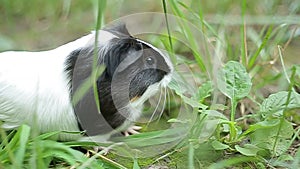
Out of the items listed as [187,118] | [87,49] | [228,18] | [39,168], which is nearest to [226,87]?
[187,118]

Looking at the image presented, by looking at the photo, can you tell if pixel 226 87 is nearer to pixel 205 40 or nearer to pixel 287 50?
pixel 205 40

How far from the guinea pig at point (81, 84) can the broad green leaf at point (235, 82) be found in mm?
193

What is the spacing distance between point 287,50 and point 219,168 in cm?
87

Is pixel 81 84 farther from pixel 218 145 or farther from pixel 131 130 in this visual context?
pixel 218 145

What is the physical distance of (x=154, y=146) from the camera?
1337 millimetres

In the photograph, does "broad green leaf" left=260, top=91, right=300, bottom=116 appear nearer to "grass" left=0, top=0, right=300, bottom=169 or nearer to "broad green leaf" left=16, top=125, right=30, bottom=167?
"grass" left=0, top=0, right=300, bottom=169

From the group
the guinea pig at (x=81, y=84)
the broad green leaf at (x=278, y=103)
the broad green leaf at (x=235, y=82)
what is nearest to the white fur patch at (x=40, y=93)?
the guinea pig at (x=81, y=84)

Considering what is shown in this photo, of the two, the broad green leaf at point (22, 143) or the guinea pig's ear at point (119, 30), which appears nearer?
the broad green leaf at point (22, 143)

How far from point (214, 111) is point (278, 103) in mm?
180

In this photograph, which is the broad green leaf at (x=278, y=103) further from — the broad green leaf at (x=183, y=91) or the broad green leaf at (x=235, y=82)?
the broad green leaf at (x=183, y=91)

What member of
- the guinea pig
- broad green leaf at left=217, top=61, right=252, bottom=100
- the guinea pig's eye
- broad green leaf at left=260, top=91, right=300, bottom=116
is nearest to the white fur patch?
the guinea pig

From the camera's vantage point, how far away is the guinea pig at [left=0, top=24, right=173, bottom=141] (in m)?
1.25

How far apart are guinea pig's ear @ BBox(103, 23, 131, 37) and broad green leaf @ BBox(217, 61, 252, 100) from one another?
30 cm

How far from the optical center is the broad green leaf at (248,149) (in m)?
1.25
